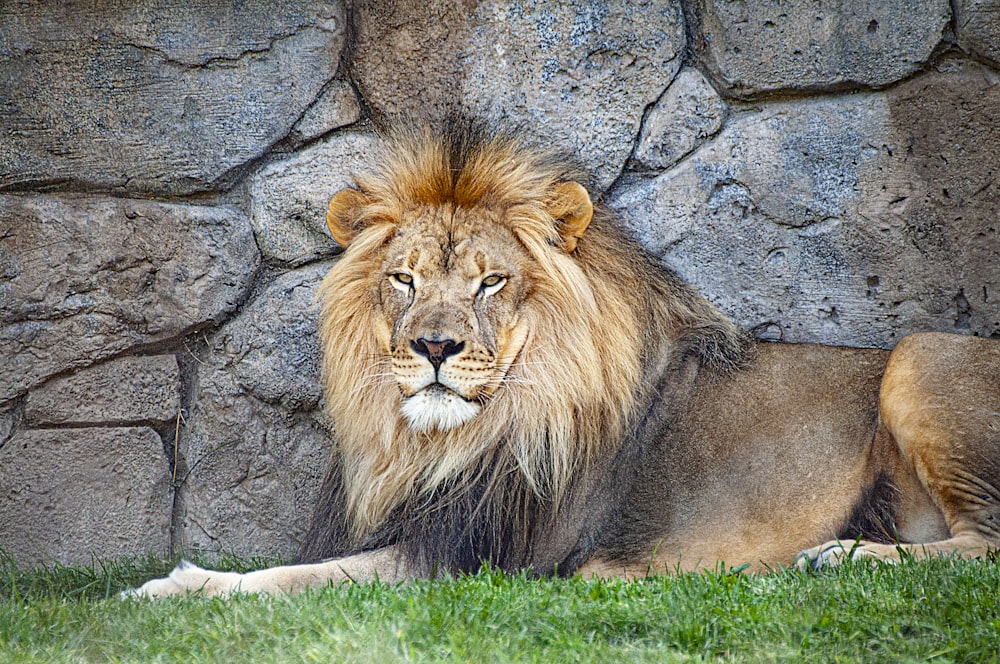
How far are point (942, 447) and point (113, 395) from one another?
3224 mm

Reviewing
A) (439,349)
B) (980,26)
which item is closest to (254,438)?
(439,349)

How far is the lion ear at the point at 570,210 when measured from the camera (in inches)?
150

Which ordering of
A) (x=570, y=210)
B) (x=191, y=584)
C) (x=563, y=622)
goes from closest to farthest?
(x=563, y=622) < (x=191, y=584) < (x=570, y=210)

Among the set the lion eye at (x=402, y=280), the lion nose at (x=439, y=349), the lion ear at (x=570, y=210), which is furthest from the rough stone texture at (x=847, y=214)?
the lion nose at (x=439, y=349)

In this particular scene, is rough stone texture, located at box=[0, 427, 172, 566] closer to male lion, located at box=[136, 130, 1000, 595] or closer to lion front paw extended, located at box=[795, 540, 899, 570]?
male lion, located at box=[136, 130, 1000, 595]

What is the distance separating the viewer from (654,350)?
3916mm

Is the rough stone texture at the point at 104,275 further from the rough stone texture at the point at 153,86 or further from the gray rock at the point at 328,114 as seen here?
the gray rock at the point at 328,114

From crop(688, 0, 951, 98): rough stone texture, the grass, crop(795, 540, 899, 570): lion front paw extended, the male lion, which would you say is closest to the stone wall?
crop(688, 0, 951, 98): rough stone texture

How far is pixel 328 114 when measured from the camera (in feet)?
15.5

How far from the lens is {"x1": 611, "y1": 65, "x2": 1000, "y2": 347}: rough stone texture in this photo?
4.47m

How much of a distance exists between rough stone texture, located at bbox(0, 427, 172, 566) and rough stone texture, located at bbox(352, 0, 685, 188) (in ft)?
6.01

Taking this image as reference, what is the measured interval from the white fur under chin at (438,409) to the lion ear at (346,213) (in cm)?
79

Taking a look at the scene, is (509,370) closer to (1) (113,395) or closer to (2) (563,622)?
(2) (563,622)

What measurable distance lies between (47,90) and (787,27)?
3.12 m
